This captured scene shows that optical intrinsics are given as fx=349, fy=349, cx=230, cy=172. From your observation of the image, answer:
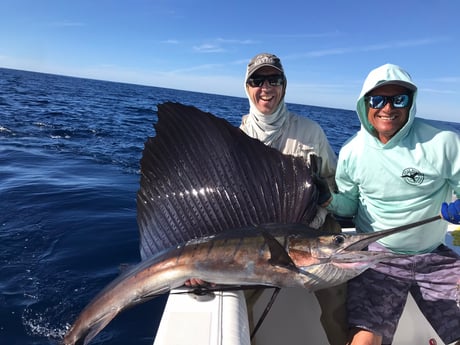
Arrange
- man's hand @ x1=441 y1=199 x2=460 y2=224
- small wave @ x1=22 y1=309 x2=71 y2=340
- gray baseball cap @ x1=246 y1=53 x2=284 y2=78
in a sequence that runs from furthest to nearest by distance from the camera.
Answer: small wave @ x1=22 y1=309 x2=71 y2=340, gray baseball cap @ x1=246 y1=53 x2=284 y2=78, man's hand @ x1=441 y1=199 x2=460 y2=224

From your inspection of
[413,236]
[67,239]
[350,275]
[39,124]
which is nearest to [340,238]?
[350,275]

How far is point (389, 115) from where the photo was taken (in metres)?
1.71

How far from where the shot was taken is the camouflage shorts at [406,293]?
5.43 ft

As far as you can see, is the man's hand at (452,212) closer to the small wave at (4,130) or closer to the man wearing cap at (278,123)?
the man wearing cap at (278,123)

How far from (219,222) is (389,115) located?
980 millimetres

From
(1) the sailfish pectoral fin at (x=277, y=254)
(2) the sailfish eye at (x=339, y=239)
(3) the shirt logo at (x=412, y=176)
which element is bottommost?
(1) the sailfish pectoral fin at (x=277, y=254)

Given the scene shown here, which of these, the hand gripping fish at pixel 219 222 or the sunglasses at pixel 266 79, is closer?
the hand gripping fish at pixel 219 222

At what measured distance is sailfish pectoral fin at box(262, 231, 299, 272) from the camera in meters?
1.31

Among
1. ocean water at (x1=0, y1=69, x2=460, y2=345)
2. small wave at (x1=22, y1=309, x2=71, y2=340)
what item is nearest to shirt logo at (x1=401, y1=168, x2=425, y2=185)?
ocean water at (x1=0, y1=69, x2=460, y2=345)

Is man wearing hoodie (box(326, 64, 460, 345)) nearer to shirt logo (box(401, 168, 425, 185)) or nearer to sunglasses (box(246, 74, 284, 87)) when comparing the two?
shirt logo (box(401, 168, 425, 185))

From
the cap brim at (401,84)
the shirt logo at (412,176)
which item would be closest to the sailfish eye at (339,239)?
the shirt logo at (412,176)

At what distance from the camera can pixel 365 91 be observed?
1733 millimetres

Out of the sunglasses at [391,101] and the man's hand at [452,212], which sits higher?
the sunglasses at [391,101]

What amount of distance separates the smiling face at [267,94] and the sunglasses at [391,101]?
1.83ft
